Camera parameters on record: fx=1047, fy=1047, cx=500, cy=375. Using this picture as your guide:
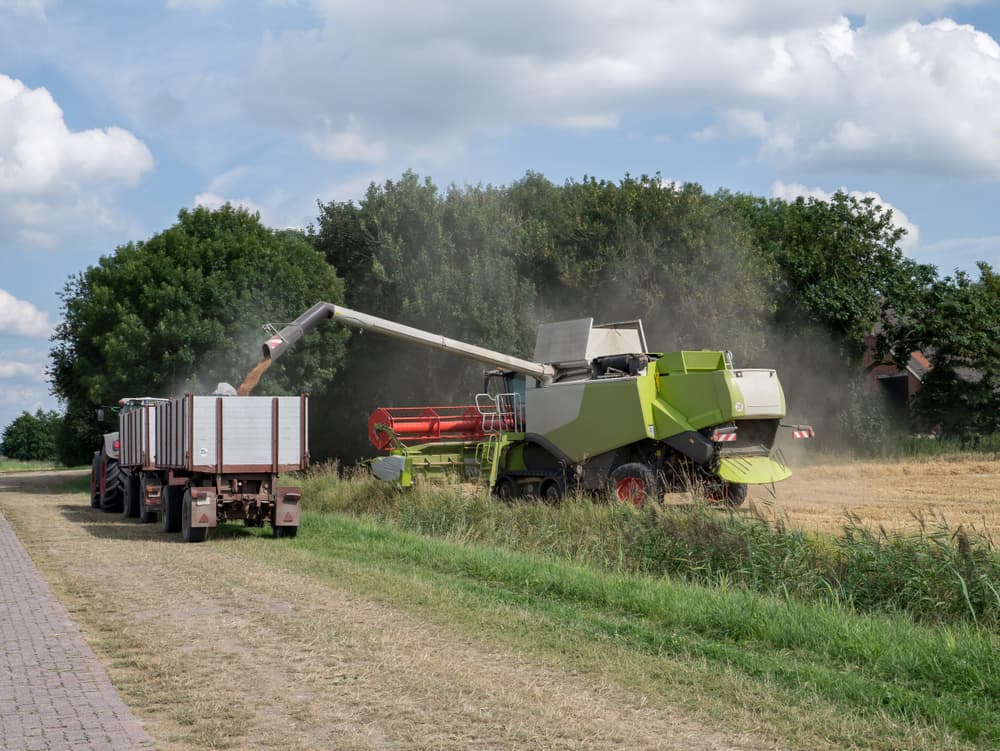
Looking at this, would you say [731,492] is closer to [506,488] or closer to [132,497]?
[506,488]

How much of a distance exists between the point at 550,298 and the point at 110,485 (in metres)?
15.5

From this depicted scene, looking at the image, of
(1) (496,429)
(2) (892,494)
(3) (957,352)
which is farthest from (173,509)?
(3) (957,352)

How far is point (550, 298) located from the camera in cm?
3419

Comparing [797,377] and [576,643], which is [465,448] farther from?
[797,377]

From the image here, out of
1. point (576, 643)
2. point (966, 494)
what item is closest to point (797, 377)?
point (966, 494)

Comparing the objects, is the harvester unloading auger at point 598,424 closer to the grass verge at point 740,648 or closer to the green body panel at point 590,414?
the green body panel at point 590,414

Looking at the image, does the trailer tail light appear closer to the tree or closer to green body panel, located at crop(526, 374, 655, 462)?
green body panel, located at crop(526, 374, 655, 462)

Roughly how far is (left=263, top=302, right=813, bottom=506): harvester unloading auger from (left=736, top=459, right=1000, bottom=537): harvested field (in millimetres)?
1346

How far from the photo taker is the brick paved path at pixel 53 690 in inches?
231

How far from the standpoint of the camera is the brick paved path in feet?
19.2

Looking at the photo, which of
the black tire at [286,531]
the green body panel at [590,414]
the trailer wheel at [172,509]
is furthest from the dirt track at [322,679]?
the green body panel at [590,414]

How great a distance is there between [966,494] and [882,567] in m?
11.3

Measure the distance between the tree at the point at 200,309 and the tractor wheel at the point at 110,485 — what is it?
650 cm

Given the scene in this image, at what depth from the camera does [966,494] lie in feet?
64.0
